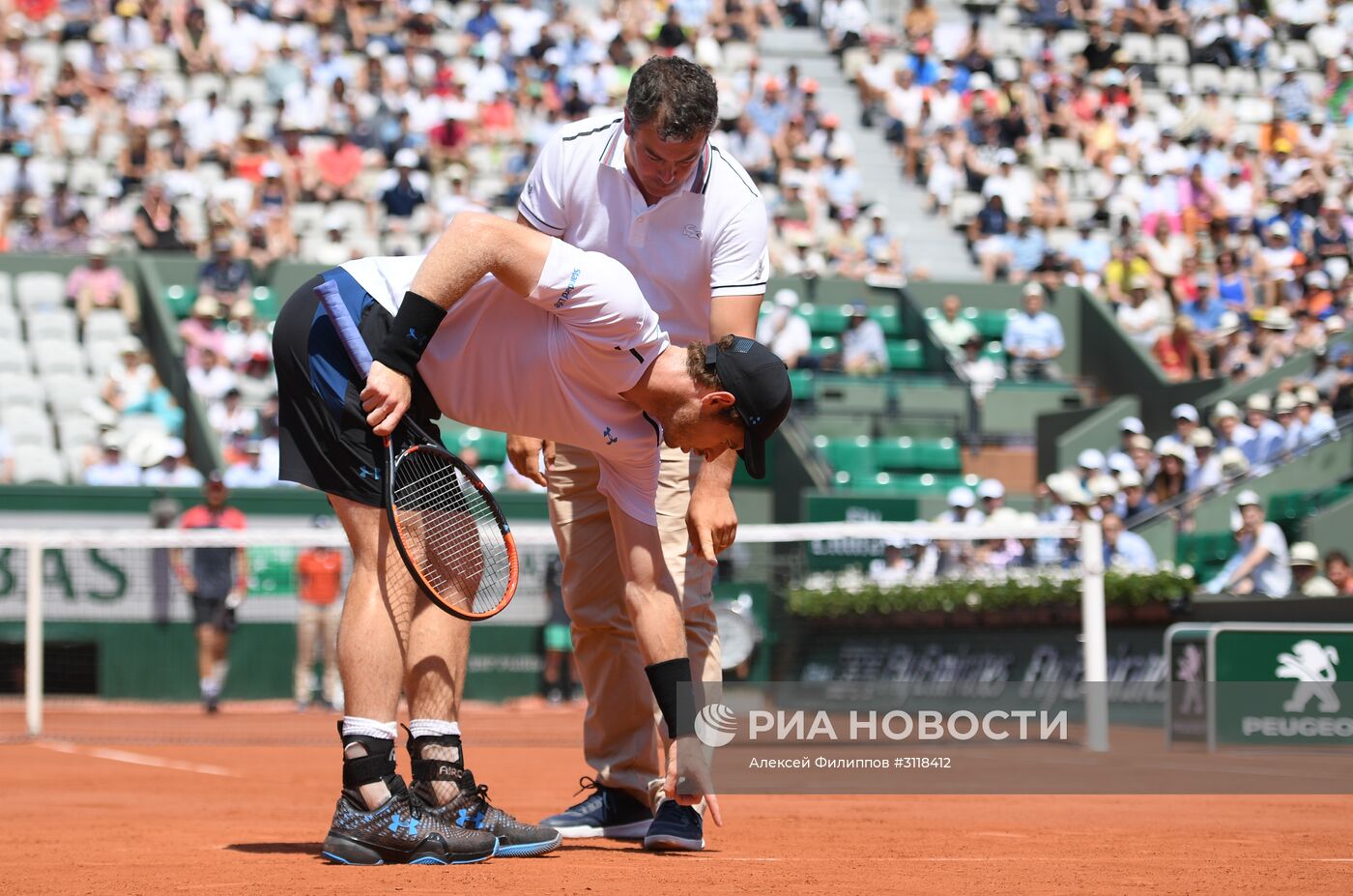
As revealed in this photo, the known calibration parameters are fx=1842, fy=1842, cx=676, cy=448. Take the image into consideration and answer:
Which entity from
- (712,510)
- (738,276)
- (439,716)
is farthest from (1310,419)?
(439,716)

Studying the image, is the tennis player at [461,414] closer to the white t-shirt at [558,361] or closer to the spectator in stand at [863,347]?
the white t-shirt at [558,361]

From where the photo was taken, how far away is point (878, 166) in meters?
22.2

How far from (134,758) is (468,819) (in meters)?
5.98

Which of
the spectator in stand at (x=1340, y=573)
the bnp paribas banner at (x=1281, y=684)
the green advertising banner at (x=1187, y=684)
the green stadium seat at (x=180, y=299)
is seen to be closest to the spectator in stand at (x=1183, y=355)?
the spectator in stand at (x=1340, y=573)

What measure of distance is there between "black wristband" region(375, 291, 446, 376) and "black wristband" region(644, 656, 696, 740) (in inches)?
45.9

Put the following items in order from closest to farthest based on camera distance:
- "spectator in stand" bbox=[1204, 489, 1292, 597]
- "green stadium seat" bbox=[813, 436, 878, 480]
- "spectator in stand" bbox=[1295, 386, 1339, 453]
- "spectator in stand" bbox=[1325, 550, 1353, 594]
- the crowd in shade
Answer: "spectator in stand" bbox=[1325, 550, 1353, 594] < "spectator in stand" bbox=[1204, 489, 1292, 597] < "spectator in stand" bbox=[1295, 386, 1339, 453] < "green stadium seat" bbox=[813, 436, 878, 480] < the crowd in shade

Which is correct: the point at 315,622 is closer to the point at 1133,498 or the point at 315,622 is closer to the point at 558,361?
the point at 1133,498

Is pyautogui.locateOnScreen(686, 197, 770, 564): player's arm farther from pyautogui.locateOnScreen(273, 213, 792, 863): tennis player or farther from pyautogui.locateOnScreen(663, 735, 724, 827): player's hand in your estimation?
pyautogui.locateOnScreen(663, 735, 724, 827): player's hand

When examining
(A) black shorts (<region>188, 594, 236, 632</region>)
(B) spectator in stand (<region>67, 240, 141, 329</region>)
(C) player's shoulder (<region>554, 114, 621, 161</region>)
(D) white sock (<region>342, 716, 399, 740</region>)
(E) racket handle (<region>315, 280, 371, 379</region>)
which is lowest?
(A) black shorts (<region>188, 594, 236, 632</region>)

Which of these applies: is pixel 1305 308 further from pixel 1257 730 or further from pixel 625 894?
pixel 625 894

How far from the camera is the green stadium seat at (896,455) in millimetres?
16922

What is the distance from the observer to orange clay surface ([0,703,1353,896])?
473cm

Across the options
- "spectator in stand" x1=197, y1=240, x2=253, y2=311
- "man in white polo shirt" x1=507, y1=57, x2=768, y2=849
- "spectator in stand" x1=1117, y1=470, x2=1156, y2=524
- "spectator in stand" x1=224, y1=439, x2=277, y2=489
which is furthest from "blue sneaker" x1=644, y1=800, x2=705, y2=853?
"spectator in stand" x1=197, y1=240, x2=253, y2=311

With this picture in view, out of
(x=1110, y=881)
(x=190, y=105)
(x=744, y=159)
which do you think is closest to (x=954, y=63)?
(x=744, y=159)
